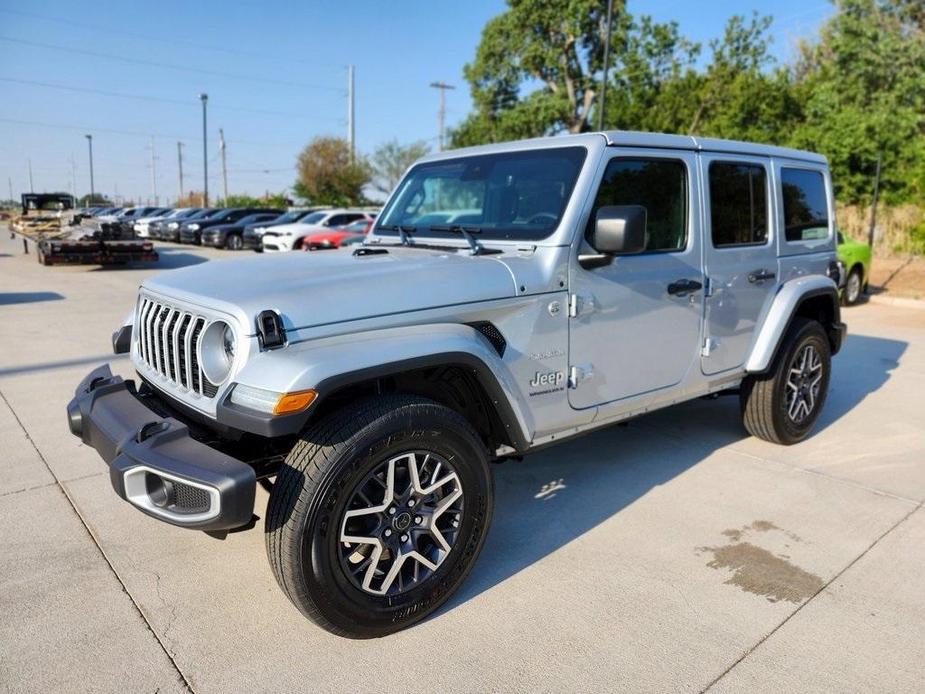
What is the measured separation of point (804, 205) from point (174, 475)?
437 cm

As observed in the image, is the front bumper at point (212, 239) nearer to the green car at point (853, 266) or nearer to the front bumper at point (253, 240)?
the front bumper at point (253, 240)

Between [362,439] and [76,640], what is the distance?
137 cm

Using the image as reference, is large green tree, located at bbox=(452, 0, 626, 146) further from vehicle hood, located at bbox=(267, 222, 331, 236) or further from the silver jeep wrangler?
the silver jeep wrangler

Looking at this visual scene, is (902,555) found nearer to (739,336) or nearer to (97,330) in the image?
(739,336)

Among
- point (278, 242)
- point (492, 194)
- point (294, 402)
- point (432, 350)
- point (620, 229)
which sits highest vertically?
point (492, 194)

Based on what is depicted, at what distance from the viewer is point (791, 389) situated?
15.7 feet

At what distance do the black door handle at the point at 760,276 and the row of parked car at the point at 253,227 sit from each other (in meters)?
10.1

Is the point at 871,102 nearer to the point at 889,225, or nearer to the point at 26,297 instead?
the point at 889,225

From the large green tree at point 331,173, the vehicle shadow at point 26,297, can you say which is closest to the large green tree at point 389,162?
the large green tree at point 331,173

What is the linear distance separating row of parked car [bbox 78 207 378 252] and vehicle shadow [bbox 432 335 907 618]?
946 cm

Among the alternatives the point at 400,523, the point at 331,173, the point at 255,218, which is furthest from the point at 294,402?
the point at 331,173

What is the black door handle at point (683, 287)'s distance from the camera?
3.69 meters

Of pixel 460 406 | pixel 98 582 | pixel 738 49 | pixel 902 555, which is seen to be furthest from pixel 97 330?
pixel 738 49

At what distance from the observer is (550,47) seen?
35.7m
